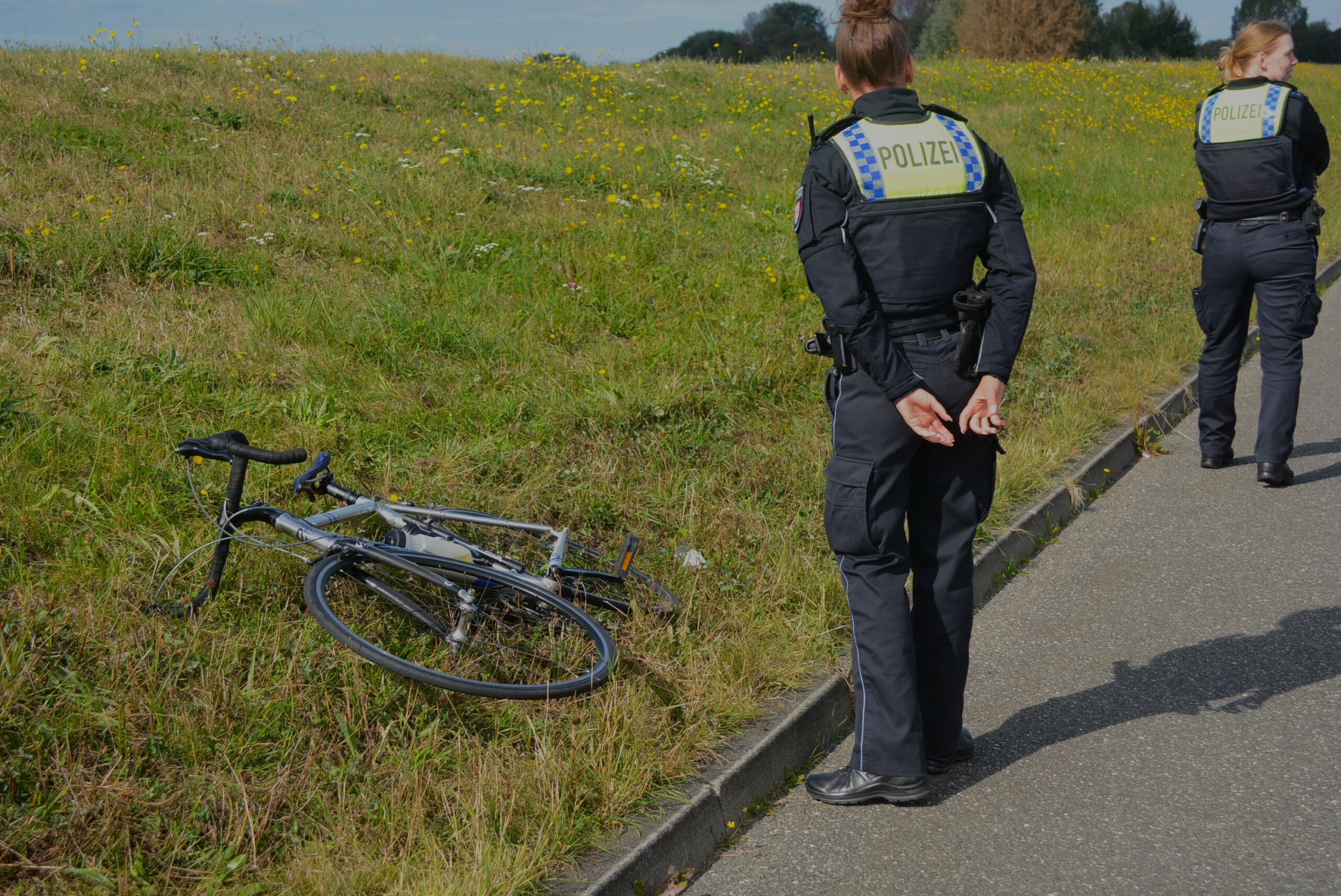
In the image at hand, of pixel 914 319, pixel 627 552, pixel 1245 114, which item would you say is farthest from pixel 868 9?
pixel 1245 114

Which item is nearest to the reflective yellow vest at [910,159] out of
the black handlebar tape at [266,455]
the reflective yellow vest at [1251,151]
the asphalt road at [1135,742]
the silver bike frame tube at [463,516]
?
the silver bike frame tube at [463,516]

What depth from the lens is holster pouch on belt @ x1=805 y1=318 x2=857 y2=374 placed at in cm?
286

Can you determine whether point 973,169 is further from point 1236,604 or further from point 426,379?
point 426,379

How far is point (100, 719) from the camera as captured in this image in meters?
2.81

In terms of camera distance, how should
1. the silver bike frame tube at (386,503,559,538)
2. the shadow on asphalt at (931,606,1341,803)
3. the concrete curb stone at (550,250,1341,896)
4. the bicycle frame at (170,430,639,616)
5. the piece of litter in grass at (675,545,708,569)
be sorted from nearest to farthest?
the concrete curb stone at (550,250,1341,896) < the bicycle frame at (170,430,639,616) < the shadow on asphalt at (931,606,1341,803) < the silver bike frame tube at (386,503,559,538) < the piece of litter in grass at (675,545,708,569)

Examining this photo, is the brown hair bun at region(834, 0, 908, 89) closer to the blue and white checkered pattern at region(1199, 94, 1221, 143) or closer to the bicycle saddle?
the bicycle saddle

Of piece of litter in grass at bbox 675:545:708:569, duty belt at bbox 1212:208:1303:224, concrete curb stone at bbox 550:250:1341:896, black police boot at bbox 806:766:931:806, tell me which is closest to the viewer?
concrete curb stone at bbox 550:250:1341:896

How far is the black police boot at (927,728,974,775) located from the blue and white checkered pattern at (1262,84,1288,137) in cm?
380

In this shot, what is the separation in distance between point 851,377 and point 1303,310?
387 cm

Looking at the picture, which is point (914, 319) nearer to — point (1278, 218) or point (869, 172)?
point (869, 172)

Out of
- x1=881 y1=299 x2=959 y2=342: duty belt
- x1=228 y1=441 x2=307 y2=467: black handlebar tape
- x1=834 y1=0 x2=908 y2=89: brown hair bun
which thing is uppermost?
x1=834 y1=0 x2=908 y2=89: brown hair bun

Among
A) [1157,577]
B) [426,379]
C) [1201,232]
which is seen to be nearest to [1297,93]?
[1201,232]

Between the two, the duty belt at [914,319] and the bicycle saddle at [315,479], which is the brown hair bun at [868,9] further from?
the bicycle saddle at [315,479]

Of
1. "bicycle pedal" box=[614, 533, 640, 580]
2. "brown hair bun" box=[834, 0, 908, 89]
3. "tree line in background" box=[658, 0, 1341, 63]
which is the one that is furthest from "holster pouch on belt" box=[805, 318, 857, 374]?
"tree line in background" box=[658, 0, 1341, 63]
